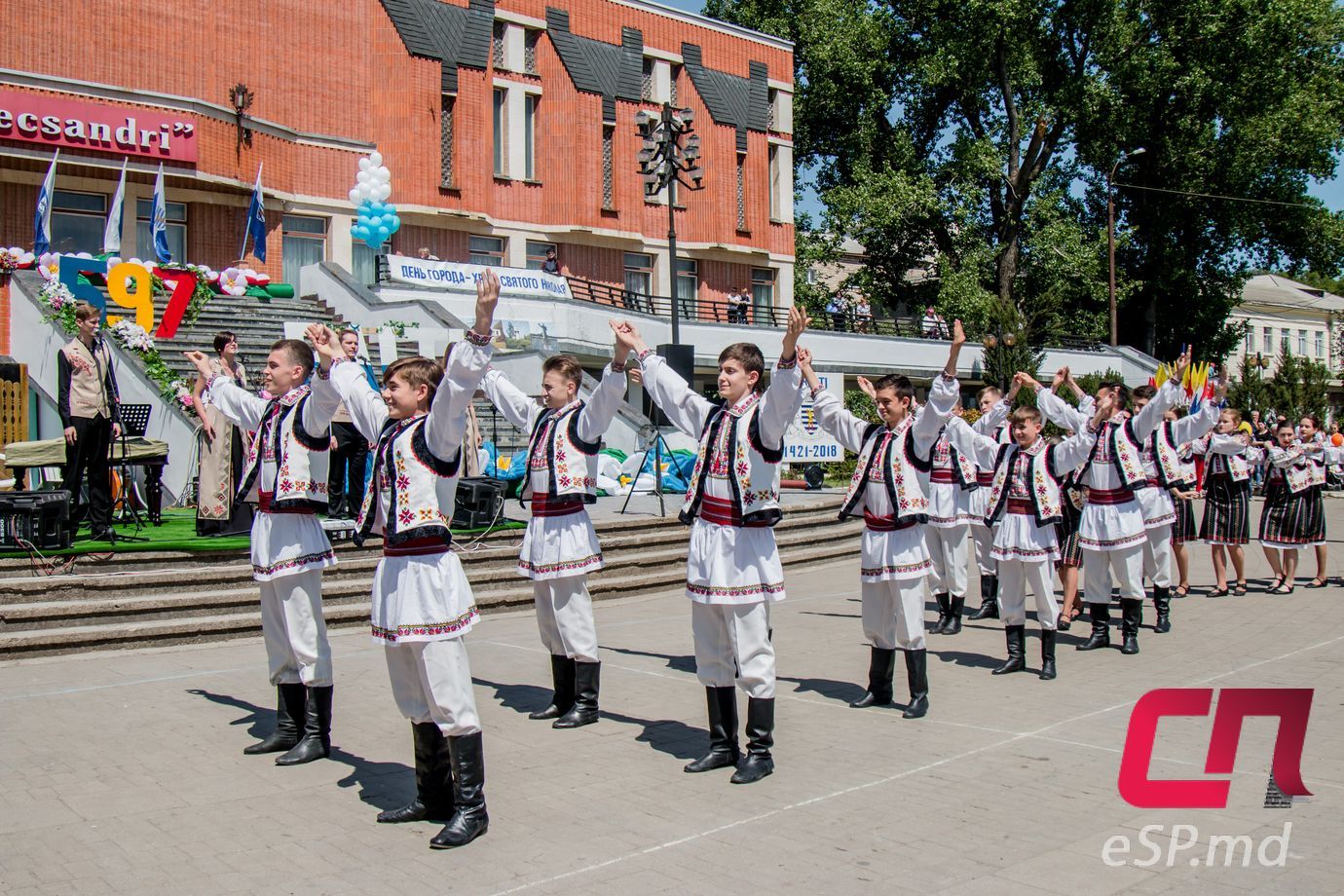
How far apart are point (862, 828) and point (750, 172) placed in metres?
38.7

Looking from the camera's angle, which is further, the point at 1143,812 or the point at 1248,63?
the point at 1248,63

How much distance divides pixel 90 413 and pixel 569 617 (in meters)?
6.39

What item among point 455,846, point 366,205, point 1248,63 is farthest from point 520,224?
point 455,846

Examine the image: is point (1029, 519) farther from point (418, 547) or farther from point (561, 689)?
point (418, 547)

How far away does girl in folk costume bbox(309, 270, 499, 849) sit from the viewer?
5473 millimetres

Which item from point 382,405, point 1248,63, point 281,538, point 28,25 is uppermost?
point 1248,63

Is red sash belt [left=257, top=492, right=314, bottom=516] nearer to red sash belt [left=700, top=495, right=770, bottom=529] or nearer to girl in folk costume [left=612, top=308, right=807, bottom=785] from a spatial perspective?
girl in folk costume [left=612, top=308, right=807, bottom=785]

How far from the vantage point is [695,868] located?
5117 millimetres

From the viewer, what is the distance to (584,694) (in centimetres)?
780

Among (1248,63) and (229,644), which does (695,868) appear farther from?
(1248,63)

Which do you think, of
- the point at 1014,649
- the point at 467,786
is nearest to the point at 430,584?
the point at 467,786

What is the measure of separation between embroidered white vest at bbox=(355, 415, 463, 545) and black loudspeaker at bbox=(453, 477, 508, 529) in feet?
25.6

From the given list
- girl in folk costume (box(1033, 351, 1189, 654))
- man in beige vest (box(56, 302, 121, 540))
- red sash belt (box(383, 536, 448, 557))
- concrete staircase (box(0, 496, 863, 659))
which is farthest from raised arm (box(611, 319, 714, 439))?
man in beige vest (box(56, 302, 121, 540))

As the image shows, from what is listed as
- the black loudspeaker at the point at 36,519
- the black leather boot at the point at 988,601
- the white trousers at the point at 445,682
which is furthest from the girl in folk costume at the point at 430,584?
the black leather boot at the point at 988,601
